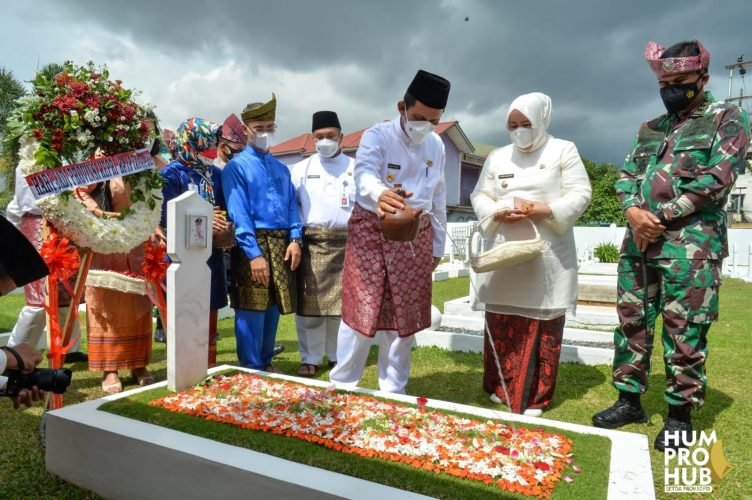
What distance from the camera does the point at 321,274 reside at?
483 centimetres

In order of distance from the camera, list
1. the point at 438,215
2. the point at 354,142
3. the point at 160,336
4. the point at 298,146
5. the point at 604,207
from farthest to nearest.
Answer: the point at 604,207, the point at 298,146, the point at 354,142, the point at 160,336, the point at 438,215

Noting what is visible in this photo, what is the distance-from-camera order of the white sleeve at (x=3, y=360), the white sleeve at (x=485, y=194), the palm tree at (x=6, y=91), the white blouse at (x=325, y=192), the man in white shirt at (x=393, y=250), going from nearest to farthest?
the white sleeve at (x=3, y=360) < the man in white shirt at (x=393, y=250) < the white sleeve at (x=485, y=194) < the white blouse at (x=325, y=192) < the palm tree at (x=6, y=91)

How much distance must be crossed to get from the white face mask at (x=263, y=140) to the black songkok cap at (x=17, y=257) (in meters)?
2.50

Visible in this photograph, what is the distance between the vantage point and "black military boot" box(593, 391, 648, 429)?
350cm

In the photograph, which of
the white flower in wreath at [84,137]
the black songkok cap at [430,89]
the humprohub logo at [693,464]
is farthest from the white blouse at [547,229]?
the white flower in wreath at [84,137]

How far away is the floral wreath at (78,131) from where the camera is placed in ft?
10.9

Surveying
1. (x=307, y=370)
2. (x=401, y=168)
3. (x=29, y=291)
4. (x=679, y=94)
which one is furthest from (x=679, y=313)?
(x=29, y=291)

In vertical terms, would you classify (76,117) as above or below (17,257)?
above

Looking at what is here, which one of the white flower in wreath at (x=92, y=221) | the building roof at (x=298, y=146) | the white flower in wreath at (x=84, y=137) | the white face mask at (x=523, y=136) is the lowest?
the white flower in wreath at (x=92, y=221)

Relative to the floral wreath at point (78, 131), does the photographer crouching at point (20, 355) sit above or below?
below

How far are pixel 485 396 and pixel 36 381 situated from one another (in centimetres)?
→ 310

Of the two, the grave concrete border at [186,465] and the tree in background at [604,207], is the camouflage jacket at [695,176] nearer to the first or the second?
the grave concrete border at [186,465]

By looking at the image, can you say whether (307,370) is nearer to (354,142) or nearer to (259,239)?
(259,239)

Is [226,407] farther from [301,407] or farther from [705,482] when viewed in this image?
[705,482]
